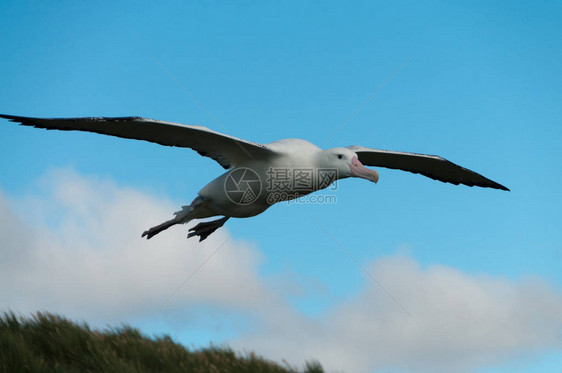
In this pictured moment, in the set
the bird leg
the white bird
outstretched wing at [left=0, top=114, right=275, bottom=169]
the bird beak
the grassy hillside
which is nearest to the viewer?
the grassy hillside

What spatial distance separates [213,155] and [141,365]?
2936 mm

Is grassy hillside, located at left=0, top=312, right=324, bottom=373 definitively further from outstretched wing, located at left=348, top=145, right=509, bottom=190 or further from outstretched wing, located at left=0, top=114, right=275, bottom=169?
outstretched wing, located at left=348, top=145, right=509, bottom=190

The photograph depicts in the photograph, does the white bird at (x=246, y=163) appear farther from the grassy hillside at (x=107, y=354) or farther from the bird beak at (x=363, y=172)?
the grassy hillside at (x=107, y=354)

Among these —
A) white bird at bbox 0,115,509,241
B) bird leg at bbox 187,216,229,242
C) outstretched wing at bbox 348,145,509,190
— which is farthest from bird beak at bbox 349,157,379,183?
bird leg at bbox 187,216,229,242

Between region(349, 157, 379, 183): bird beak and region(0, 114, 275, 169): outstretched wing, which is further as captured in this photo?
region(349, 157, 379, 183): bird beak

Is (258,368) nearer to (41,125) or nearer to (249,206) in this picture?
(249,206)

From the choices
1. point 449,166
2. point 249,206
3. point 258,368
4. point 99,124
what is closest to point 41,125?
point 99,124

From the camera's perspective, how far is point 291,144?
752cm

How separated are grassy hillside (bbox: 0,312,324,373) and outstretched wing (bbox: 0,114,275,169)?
2284 mm

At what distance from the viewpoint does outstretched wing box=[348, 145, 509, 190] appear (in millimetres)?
8961

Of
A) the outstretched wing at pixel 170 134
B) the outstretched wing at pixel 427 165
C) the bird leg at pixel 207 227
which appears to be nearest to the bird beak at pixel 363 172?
the outstretched wing at pixel 427 165

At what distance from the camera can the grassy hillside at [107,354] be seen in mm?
5680

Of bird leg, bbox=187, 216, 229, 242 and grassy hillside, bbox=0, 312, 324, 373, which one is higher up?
bird leg, bbox=187, 216, 229, 242

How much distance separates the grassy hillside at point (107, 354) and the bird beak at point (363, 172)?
263 cm
